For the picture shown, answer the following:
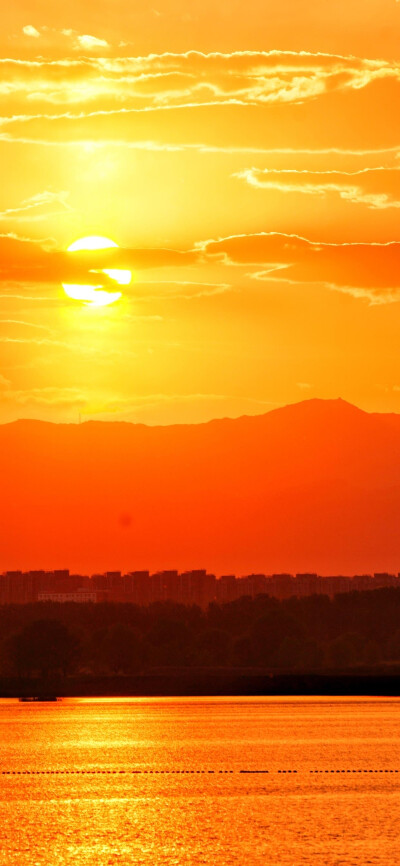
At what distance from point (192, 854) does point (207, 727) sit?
408 feet

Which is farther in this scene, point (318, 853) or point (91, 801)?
point (91, 801)

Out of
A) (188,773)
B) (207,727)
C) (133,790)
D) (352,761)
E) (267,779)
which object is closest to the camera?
(133,790)

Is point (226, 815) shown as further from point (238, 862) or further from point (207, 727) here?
point (207, 727)

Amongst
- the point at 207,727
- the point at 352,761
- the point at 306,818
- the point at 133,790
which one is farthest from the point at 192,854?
the point at 207,727

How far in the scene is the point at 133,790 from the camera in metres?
107

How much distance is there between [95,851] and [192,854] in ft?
14.2

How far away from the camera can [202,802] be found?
98500mm

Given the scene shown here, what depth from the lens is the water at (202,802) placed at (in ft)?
251

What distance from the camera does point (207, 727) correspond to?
654 feet

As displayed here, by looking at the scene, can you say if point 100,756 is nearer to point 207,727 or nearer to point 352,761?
point 352,761

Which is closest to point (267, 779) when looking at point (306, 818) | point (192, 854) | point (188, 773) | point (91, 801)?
point (188, 773)

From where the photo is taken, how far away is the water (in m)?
76.4

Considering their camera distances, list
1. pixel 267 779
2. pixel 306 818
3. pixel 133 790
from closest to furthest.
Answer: pixel 306 818, pixel 133 790, pixel 267 779

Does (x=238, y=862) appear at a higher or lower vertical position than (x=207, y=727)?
lower
